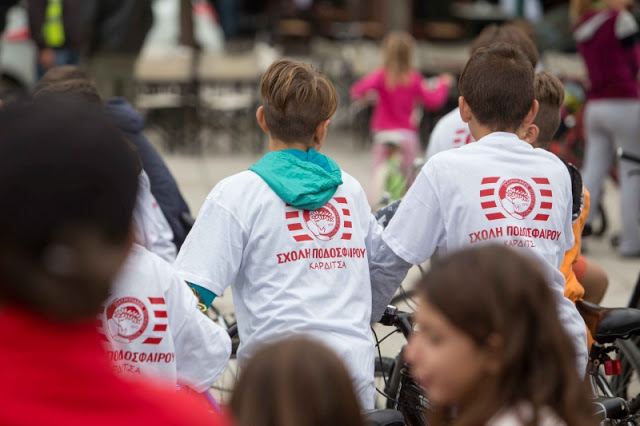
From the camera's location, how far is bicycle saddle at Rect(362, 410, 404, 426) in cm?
323

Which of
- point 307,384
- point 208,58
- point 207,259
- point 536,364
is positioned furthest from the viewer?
point 208,58

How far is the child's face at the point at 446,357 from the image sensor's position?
81.5 inches

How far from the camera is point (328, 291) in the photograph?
347 cm

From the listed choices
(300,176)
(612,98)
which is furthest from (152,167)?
(612,98)

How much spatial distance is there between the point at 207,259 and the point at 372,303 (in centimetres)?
68

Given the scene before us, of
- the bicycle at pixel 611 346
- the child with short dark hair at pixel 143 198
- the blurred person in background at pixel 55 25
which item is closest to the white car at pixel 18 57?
the blurred person in background at pixel 55 25

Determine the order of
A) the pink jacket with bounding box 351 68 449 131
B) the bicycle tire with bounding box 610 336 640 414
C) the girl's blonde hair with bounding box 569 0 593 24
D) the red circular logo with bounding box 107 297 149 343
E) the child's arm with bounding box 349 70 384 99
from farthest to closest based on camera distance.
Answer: the child's arm with bounding box 349 70 384 99 < the pink jacket with bounding box 351 68 449 131 < the girl's blonde hair with bounding box 569 0 593 24 < the bicycle tire with bounding box 610 336 640 414 < the red circular logo with bounding box 107 297 149 343

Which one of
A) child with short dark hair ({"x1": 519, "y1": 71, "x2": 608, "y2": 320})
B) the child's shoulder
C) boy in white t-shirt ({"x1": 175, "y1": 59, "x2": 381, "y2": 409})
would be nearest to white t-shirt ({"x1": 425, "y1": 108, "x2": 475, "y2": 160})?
child with short dark hair ({"x1": 519, "y1": 71, "x2": 608, "y2": 320})

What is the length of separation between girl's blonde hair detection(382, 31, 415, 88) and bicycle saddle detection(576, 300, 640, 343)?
6.64 m

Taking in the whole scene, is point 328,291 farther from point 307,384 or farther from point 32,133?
point 32,133

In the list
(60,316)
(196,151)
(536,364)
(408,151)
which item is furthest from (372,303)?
(196,151)

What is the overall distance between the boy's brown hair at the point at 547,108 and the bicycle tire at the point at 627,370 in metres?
0.95

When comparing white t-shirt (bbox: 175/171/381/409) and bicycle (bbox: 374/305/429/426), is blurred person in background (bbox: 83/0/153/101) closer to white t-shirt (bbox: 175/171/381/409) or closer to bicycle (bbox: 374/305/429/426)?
bicycle (bbox: 374/305/429/426)

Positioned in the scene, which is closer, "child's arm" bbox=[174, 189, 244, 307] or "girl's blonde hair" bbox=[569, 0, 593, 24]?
"child's arm" bbox=[174, 189, 244, 307]
